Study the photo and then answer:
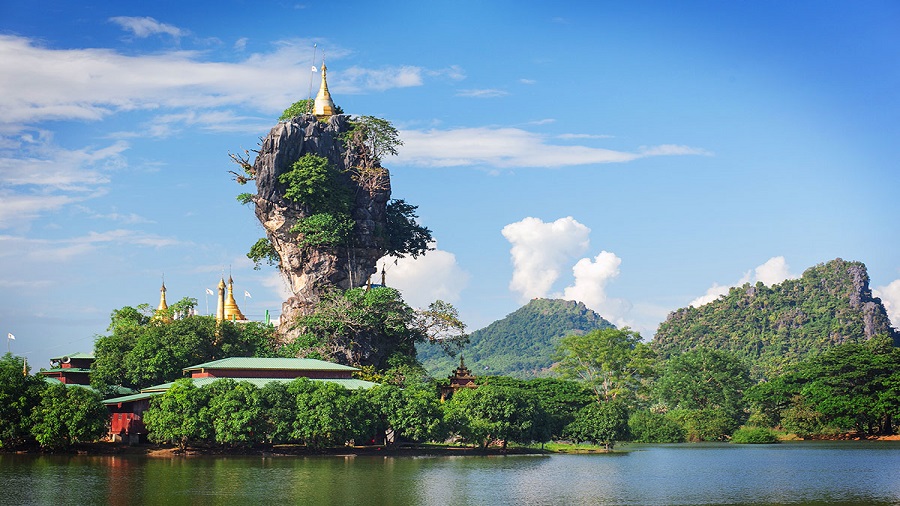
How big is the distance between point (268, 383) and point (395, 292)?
1948cm

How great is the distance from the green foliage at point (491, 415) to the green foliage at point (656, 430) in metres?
21.6

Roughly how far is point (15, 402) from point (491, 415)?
23.5 m

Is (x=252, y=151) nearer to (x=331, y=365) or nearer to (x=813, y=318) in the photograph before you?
(x=331, y=365)

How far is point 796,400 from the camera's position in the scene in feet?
260

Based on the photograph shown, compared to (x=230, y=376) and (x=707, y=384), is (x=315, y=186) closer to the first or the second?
(x=230, y=376)

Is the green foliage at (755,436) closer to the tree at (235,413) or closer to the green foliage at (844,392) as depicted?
the green foliage at (844,392)

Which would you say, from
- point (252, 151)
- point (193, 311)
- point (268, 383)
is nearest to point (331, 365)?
point (268, 383)

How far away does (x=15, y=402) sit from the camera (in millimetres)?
53000

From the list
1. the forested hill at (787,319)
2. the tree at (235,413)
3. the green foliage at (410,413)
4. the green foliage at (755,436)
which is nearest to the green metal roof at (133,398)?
the tree at (235,413)

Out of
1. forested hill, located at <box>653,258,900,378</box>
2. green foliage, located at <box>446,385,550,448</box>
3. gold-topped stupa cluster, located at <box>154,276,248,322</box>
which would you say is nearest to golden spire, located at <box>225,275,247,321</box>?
gold-topped stupa cluster, located at <box>154,276,248,322</box>

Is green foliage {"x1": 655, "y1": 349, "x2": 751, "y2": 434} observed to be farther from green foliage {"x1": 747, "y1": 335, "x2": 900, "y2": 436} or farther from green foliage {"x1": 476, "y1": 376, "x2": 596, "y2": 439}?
green foliage {"x1": 476, "y1": 376, "x2": 596, "y2": 439}

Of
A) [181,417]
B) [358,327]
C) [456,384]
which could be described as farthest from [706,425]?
[181,417]

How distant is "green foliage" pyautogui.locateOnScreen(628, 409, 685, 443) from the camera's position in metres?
81.4

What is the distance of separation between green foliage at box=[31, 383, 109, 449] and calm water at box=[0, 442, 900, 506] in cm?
146
